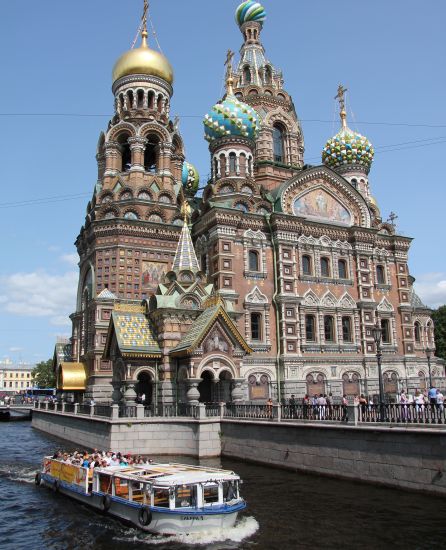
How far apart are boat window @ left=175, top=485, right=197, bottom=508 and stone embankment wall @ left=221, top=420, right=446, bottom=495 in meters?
5.76

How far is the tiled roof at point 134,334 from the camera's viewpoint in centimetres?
2320

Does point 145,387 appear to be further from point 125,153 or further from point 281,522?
point 125,153

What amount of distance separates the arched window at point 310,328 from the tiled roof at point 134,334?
1024 cm

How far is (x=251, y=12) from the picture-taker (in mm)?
42344

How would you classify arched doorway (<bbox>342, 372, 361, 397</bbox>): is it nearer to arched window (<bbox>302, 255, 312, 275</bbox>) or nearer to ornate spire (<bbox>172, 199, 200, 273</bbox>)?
arched window (<bbox>302, 255, 312, 275</bbox>)

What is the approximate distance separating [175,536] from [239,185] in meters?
23.7

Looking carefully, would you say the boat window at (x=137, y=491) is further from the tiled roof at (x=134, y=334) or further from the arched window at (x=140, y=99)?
the arched window at (x=140, y=99)

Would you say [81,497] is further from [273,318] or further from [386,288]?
[386,288]

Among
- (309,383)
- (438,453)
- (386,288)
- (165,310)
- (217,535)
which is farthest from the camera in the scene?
(386,288)

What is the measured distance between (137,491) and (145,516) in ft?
3.10

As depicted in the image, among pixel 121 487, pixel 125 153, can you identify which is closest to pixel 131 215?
pixel 125 153

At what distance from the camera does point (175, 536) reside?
11344 millimetres

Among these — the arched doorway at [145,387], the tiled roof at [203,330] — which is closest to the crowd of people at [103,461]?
the tiled roof at [203,330]

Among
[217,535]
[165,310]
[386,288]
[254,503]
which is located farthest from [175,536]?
[386,288]
